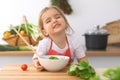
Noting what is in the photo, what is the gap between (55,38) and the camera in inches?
48.9

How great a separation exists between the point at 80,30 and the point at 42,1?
1.58 feet

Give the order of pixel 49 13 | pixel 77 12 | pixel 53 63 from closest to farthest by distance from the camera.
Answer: pixel 53 63
pixel 49 13
pixel 77 12

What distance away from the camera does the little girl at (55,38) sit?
3.77 ft

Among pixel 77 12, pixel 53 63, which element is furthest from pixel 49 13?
pixel 77 12

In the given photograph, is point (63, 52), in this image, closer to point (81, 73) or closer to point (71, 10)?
point (81, 73)

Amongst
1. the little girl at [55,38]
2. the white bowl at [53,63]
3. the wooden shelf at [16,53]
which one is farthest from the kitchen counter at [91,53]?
the white bowl at [53,63]

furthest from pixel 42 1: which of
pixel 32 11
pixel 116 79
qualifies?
pixel 116 79

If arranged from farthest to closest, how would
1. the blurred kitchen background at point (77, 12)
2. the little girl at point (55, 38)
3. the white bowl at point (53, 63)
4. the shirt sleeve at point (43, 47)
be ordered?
Result: 1. the blurred kitchen background at point (77, 12)
2. the shirt sleeve at point (43, 47)
3. the little girl at point (55, 38)
4. the white bowl at point (53, 63)

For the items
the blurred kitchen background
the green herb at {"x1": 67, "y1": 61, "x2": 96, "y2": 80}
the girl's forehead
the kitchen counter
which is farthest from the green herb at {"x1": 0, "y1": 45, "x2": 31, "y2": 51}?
the green herb at {"x1": 67, "y1": 61, "x2": 96, "y2": 80}

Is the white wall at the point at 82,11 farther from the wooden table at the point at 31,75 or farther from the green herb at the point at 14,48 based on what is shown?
the wooden table at the point at 31,75

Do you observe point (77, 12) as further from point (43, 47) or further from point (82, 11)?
point (43, 47)

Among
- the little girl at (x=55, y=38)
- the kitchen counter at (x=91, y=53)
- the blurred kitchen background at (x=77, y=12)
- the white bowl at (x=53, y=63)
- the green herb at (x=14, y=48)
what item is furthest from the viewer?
the blurred kitchen background at (x=77, y=12)

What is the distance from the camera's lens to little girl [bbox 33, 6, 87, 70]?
115cm

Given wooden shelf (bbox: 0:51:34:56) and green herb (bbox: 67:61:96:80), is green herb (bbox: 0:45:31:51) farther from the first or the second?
green herb (bbox: 67:61:96:80)
